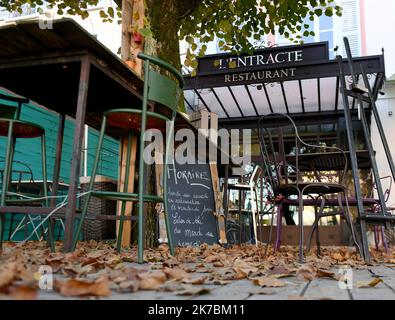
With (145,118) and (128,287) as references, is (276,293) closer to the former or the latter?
(128,287)

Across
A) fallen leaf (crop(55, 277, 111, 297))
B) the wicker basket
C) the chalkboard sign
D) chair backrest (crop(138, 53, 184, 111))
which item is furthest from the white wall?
fallen leaf (crop(55, 277, 111, 297))

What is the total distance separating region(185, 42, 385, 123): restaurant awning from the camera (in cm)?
770

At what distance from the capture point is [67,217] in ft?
7.11

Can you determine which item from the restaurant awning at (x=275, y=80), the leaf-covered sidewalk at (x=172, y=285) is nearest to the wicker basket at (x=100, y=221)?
the leaf-covered sidewalk at (x=172, y=285)

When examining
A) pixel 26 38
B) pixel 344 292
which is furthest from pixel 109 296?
pixel 26 38

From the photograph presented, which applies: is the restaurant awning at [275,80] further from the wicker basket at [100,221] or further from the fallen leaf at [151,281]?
the fallen leaf at [151,281]

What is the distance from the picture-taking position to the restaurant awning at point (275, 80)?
7.70 meters

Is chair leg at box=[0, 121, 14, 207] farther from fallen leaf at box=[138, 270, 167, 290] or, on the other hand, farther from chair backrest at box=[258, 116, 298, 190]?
chair backrest at box=[258, 116, 298, 190]

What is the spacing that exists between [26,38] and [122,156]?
1904mm

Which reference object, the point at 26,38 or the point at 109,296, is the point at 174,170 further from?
the point at 109,296

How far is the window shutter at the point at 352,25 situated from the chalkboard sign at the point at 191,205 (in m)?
7.40

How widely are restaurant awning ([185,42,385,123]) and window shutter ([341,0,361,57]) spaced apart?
70.7 inches

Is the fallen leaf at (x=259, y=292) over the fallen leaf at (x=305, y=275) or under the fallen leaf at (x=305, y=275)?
under
